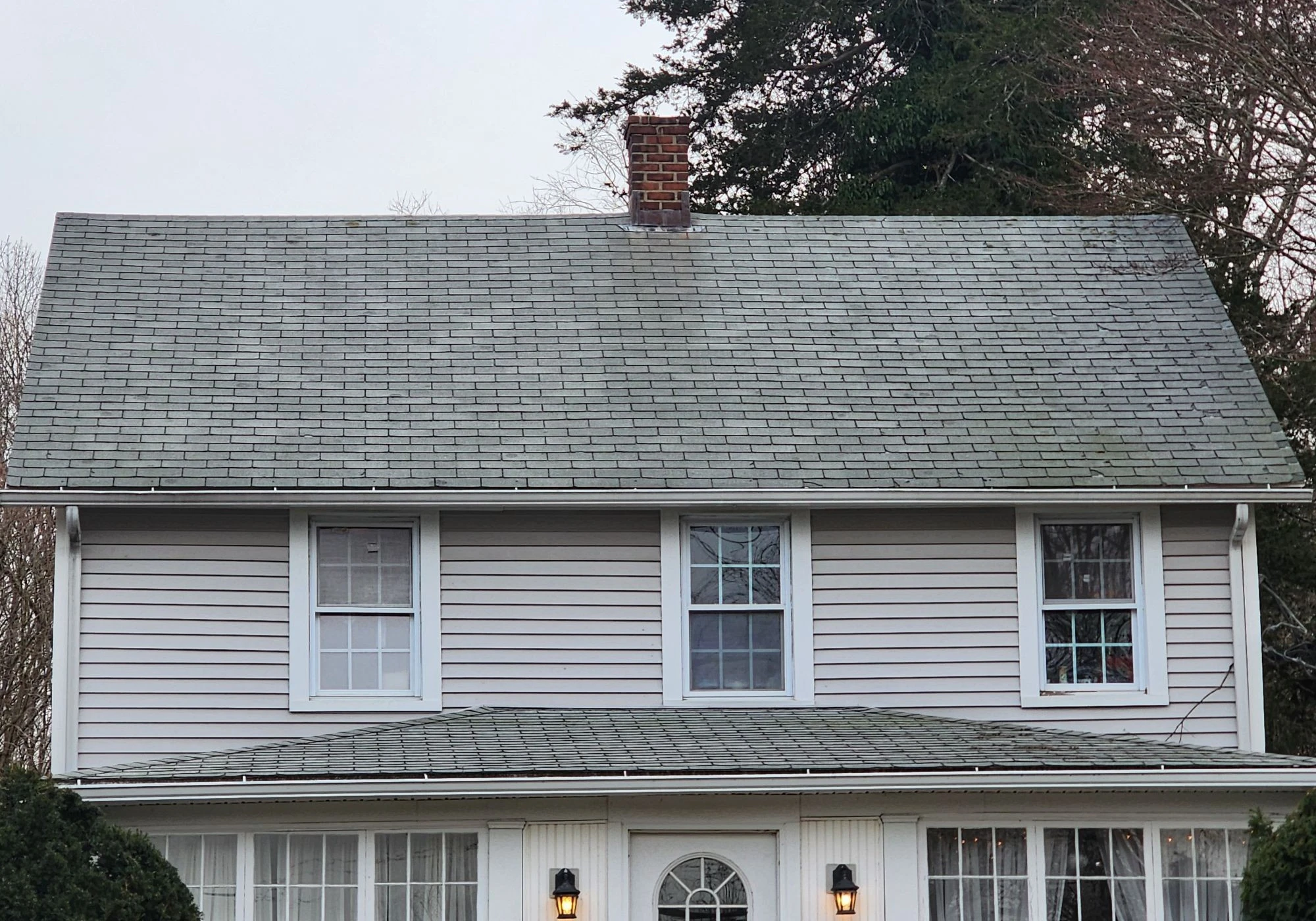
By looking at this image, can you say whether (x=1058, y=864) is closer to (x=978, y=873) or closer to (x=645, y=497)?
(x=978, y=873)

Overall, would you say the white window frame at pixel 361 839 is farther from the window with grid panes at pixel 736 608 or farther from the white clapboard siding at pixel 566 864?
the window with grid panes at pixel 736 608

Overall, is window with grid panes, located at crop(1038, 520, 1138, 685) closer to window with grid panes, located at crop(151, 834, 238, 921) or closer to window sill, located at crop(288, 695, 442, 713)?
window sill, located at crop(288, 695, 442, 713)

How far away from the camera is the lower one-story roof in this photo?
36.4ft

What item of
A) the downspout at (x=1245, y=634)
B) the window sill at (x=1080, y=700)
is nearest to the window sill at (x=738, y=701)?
the window sill at (x=1080, y=700)

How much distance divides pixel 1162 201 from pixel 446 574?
11311 mm

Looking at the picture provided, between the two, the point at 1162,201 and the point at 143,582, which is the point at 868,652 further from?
the point at 1162,201

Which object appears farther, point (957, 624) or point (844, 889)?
point (957, 624)

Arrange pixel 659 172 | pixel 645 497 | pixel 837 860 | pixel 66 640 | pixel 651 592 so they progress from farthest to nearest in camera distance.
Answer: pixel 659 172 < pixel 651 592 < pixel 645 497 < pixel 66 640 < pixel 837 860

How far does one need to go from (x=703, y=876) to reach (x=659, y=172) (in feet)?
23.5

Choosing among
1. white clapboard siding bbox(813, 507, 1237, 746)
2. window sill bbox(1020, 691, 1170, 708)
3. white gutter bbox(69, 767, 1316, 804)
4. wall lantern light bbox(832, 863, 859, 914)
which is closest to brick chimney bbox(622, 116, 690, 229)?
white clapboard siding bbox(813, 507, 1237, 746)

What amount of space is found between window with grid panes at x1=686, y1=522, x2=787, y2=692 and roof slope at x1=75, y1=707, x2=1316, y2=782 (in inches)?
12.4

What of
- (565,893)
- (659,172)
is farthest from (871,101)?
(565,893)

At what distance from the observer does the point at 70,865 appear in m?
9.95

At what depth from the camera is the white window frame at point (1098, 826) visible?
468 inches
